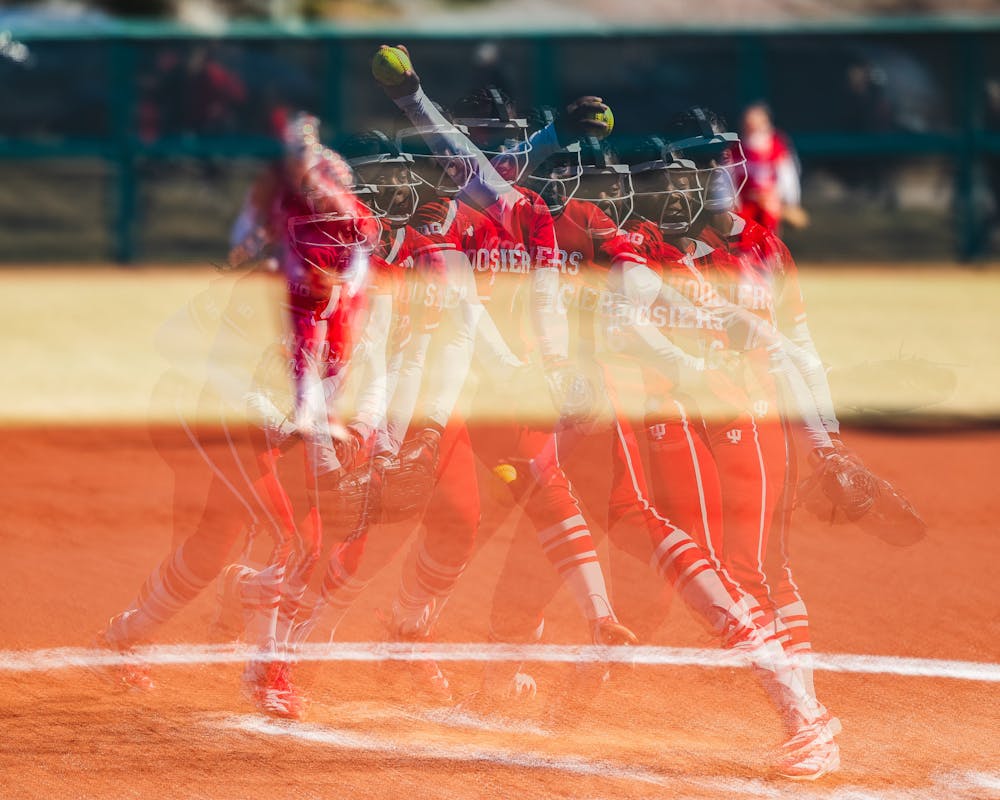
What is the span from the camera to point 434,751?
5012mm

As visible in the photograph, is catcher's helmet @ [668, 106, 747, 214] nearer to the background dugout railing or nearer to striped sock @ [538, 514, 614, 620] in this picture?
striped sock @ [538, 514, 614, 620]

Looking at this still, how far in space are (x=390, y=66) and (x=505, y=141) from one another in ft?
1.62

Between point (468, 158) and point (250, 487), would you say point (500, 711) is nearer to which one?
point (250, 487)

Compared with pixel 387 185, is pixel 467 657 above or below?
below

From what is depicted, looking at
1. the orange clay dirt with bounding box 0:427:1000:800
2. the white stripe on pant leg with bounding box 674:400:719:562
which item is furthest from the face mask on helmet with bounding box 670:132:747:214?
the orange clay dirt with bounding box 0:427:1000:800

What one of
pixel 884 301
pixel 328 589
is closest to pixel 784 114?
pixel 884 301

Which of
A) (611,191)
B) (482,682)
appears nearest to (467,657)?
(482,682)

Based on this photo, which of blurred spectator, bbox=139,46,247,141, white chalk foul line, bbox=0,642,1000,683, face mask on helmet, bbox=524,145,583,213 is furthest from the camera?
blurred spectator, bbox=139,46,247,141

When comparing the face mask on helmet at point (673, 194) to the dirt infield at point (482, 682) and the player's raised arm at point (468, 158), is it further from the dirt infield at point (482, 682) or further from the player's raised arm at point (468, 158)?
the dirt infield at point (482, 682)

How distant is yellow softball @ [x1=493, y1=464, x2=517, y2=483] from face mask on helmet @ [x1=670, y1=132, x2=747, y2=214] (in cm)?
102

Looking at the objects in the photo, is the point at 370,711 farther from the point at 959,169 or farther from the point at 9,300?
the point at 959,169

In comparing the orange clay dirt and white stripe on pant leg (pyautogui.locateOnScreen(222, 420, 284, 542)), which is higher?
white stripe on pant leg (pyautogui.locateOnScreen(222, 420, 284, 542))

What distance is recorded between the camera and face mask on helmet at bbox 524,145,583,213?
5.08 m

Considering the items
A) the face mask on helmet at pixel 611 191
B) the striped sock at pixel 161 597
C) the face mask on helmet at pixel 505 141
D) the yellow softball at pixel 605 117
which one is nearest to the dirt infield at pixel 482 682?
the striped sock at pixel 161 597
